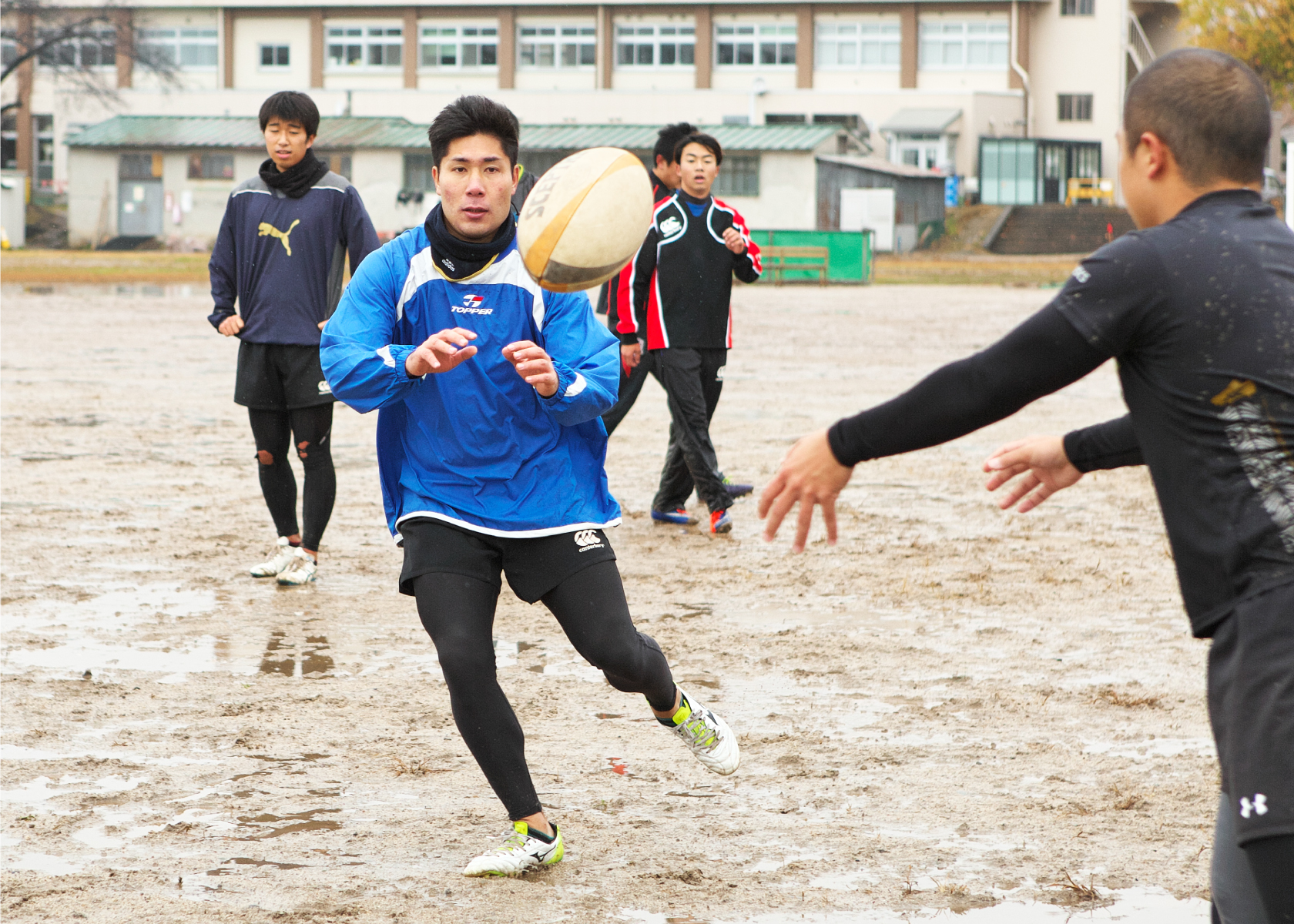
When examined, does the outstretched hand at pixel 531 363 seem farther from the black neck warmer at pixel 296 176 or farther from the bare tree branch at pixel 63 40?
the bare tree branch at pixel 63 40

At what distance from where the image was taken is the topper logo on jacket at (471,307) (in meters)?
4.33

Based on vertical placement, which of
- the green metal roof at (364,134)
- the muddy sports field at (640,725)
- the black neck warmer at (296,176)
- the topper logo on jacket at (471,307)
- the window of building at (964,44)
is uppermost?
the window of building at (964,44)

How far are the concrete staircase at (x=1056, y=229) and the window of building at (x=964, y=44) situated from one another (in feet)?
38.1

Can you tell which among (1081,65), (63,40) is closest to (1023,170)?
(1081,65)

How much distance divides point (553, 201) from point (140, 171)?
198 ft

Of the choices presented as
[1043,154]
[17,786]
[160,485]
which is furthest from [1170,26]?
[17,786]

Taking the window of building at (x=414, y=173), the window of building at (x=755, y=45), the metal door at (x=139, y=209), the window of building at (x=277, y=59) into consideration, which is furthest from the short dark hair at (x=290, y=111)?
the window of building at (x=277, y=59)

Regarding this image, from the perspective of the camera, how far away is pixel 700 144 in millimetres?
9047

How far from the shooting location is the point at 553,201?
176 inches

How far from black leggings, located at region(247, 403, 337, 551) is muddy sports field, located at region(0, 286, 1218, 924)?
1.19ft

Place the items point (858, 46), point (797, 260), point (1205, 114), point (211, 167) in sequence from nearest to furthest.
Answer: point (1205, 114) → point (797, 260) → point (211, 167) → point (858, 46)

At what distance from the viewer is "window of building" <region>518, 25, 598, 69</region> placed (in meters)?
73.9

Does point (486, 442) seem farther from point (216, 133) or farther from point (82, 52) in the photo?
point (82, 52)

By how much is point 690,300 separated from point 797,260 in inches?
1198
